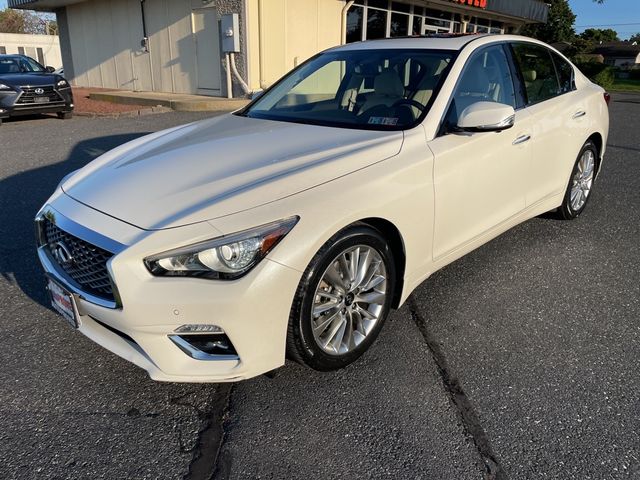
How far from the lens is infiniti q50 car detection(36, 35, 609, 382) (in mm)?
2158

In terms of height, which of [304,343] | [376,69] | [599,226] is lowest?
[599,226]

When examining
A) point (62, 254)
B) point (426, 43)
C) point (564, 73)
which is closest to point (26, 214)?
point (62, 254)

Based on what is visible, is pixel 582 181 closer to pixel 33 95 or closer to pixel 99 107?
pixel 33 95

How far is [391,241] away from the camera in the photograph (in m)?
2.82

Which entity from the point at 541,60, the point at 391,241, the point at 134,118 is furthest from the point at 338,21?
the point at 391,241

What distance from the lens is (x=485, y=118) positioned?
296 centimetres

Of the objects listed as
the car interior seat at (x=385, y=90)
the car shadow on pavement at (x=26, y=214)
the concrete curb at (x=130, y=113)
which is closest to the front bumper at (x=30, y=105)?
the concrete curb at (x=130, y=113)

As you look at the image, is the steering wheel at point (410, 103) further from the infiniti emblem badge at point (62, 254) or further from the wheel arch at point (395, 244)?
the infiniti emblem badge at point (62, 254)

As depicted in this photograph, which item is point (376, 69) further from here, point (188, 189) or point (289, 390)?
point (289, 390)

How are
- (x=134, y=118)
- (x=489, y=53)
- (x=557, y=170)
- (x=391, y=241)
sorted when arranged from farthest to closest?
(x=134, y=118), (x=557, y=170), (x=489, y=53), (x=391, y=241)

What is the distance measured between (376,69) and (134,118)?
31.2ft

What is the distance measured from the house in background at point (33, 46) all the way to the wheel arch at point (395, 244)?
4889 centimetres

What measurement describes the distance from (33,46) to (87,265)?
51864 mm

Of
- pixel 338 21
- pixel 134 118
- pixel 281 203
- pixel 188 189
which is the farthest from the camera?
pixel 338 21
